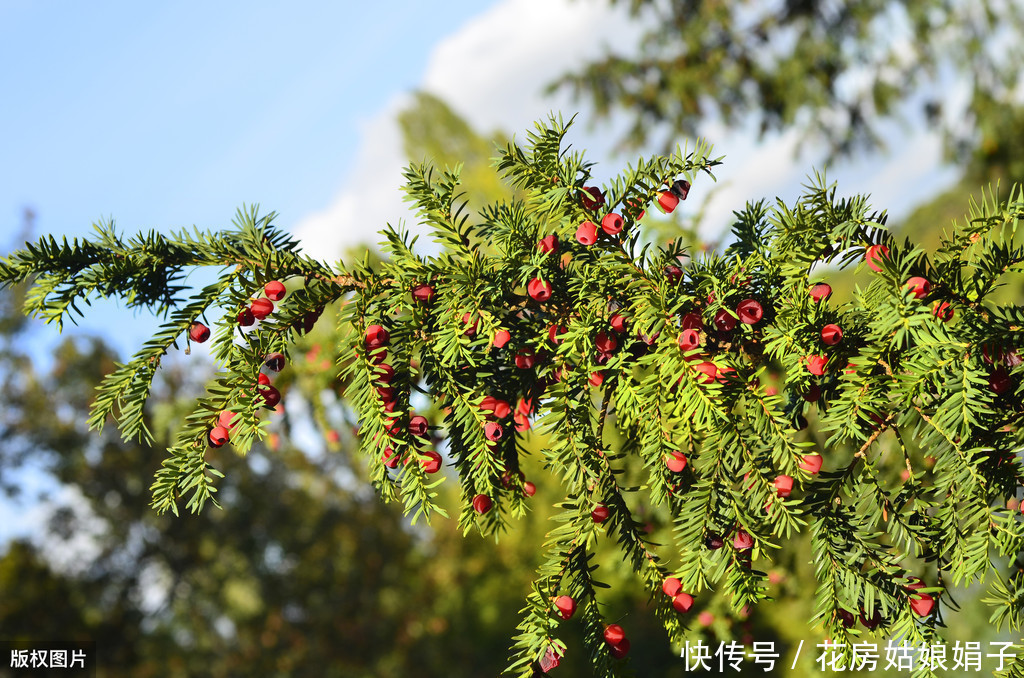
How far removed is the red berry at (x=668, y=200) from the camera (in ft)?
5.16

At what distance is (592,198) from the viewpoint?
61.9 inches

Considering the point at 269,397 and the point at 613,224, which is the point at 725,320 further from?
the point at 269,397

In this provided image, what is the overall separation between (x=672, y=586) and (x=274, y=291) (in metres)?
1.06

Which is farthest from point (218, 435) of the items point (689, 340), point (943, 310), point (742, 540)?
point (943, 310)

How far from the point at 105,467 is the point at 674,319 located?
13008 mm

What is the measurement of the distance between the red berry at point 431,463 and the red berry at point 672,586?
55 cm

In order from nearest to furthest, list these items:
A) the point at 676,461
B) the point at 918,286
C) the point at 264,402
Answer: the point at 918,286
the point at 676,461
the point at 264,402

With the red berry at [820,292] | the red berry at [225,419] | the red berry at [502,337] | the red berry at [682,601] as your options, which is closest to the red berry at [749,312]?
the red berry at [820,292]

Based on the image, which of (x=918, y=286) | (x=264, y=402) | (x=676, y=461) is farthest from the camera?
(x=264, y=402)

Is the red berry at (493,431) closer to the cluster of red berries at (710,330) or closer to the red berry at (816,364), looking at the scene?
the cluster of red berries at (710,330)

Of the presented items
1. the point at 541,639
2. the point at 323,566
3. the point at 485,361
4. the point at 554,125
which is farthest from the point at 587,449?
the point at 323,566

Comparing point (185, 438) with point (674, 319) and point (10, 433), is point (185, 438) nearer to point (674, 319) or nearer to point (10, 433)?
point (674, 319)

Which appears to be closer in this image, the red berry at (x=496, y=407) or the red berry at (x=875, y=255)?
the red berry at (x=875, y=255)

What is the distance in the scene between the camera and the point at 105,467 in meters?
12.1
